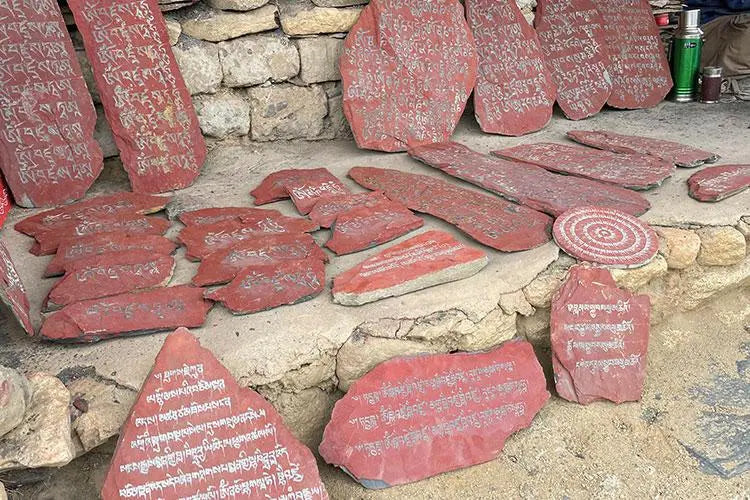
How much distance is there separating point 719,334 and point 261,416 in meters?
1.83

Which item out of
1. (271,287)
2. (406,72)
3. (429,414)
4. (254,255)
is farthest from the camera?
(406,72)

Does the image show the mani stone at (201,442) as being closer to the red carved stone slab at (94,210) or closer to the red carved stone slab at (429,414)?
the red carved stone slab at (429,414)

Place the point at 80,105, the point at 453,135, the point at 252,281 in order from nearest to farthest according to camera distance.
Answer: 1. the point at 252,281
2. the point at 80,105
3. the point at 453,135

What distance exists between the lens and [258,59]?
144 inches

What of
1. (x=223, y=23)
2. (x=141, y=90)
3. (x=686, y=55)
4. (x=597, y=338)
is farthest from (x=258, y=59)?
(x=686, y=55)

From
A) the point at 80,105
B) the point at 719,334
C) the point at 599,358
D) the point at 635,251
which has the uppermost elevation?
the point at 80,105

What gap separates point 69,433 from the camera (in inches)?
72.2

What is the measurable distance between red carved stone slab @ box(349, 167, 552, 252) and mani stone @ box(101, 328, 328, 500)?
1.12m

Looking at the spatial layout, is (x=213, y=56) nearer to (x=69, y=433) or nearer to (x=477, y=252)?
(x=477, y=252)

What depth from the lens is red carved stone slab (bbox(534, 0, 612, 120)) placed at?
165 inches

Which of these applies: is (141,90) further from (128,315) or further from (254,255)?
(128,315)

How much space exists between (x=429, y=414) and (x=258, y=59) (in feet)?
7.48


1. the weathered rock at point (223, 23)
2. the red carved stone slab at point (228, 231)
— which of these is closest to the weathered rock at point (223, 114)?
the weathered rock at point (223, 23)

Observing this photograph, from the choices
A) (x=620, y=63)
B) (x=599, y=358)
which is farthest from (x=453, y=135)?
(x=599, y=358)
